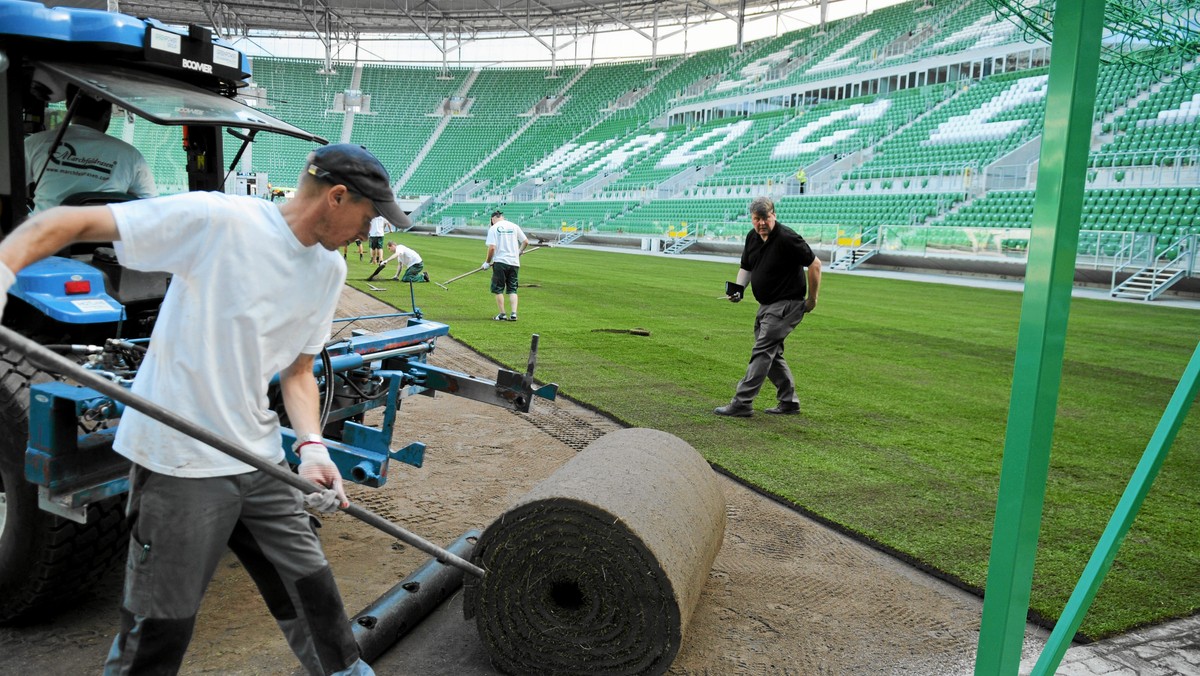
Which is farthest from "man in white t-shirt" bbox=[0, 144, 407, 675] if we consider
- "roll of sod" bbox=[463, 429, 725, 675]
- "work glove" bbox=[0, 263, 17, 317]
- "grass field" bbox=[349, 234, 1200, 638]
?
"grass field" bbox=[349, 234, 1200, 638]

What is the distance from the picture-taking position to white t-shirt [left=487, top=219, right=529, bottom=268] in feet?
40.5

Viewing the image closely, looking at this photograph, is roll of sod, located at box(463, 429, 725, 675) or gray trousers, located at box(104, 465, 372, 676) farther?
roll of sod, located at box(463, 429, 725, 675)

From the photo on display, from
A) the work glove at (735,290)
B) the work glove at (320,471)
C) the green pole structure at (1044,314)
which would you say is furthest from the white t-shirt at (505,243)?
the green pole structure at (1044,314)

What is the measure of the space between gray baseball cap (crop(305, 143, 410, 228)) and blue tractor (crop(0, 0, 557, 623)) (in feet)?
3.80

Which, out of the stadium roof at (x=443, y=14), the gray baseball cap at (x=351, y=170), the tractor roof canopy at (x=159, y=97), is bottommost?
the gray baseball cap at (x=351, y=170)

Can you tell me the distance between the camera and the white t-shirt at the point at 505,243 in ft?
40.5

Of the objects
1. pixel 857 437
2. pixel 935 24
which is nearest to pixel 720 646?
pixel 857 437

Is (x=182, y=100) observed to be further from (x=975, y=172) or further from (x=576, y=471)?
(x=975, y=172)

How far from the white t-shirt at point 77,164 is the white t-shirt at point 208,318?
2.10m

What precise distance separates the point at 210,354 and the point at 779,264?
568 cm

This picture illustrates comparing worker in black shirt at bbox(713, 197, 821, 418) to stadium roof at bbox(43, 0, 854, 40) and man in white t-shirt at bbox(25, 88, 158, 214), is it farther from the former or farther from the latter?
stadium roof at bbox(43, 0, 854, 40)

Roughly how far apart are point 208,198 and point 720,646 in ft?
7.88

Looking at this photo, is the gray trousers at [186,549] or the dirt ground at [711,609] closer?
the gray trousers at [186,549]

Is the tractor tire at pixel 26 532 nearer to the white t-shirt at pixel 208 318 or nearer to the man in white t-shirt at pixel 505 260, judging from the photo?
the white t-shirt at pixel 208 318
